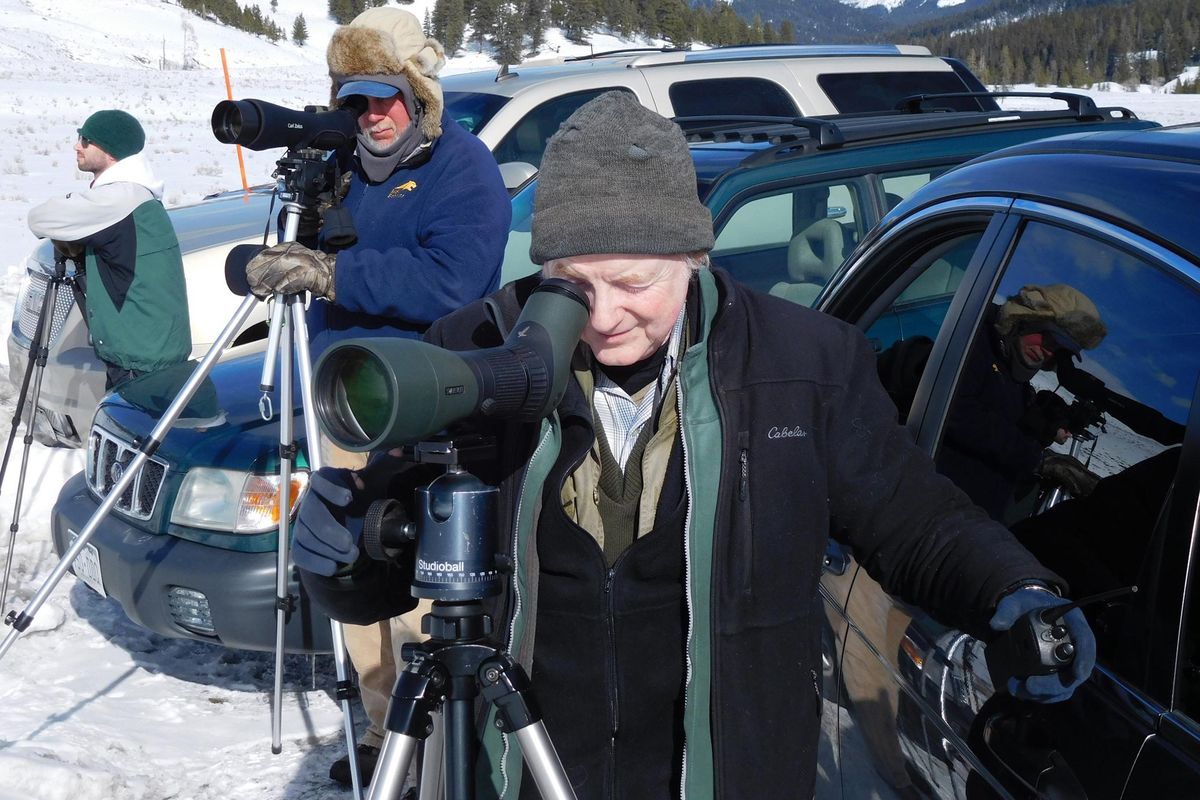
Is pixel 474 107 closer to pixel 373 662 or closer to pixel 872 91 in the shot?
pixel 872 91

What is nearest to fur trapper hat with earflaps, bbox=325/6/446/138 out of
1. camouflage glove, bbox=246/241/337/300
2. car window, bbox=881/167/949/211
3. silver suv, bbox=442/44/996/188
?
camouflage glove, bbox=246/241/337/300

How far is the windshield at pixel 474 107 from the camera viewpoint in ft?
20.8

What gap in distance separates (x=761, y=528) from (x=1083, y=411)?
471mm

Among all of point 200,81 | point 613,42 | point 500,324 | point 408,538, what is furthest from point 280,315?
point 613,42

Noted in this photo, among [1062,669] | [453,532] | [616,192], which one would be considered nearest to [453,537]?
[453,532]

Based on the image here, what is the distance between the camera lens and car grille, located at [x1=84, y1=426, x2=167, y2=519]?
3857 mm

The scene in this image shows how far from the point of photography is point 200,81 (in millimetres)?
45781

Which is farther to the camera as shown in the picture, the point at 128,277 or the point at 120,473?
the point at 128,277

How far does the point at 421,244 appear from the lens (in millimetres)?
3246

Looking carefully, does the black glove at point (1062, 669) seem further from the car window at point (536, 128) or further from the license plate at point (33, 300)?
the license plate at point (33, 300)

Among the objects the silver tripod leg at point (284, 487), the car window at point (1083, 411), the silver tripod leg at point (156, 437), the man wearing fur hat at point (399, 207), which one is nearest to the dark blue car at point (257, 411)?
the silver tripod leg at point (284, 487)

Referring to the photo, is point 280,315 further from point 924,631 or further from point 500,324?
point 924,631

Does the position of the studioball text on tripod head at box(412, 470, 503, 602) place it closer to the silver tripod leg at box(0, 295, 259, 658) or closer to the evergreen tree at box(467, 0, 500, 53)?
the silver tripod leg at box(0, 295, 259, 658)

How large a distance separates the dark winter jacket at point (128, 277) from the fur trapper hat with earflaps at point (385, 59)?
1.87 m
